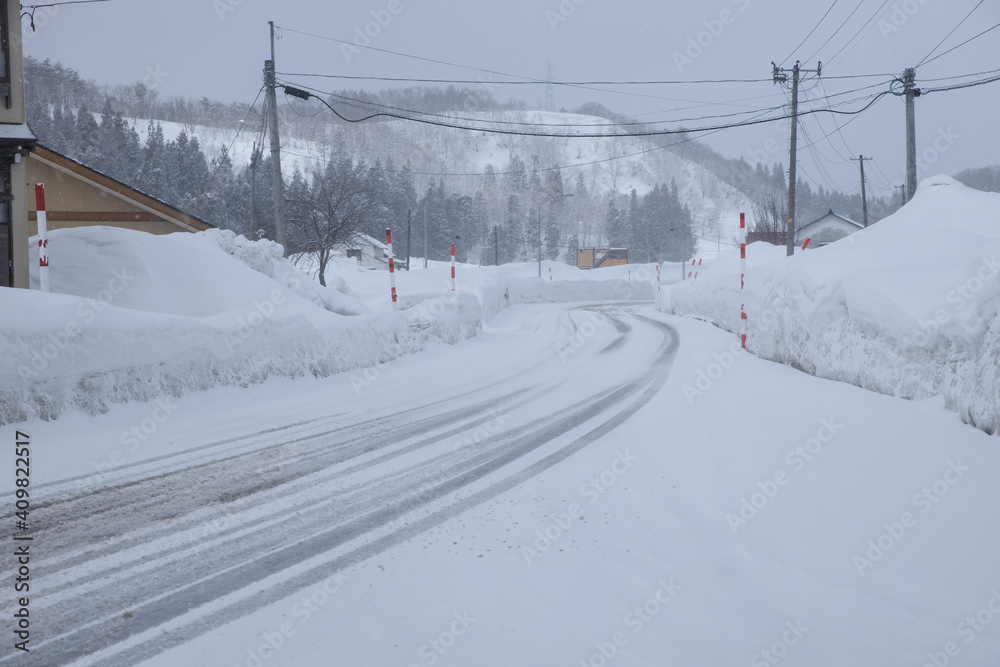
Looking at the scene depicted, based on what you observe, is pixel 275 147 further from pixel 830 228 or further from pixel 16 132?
pixel 830 228

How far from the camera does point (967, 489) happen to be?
411cm

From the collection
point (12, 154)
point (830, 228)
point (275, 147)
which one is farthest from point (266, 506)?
point (830, 228)

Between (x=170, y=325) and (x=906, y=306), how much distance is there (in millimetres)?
8312

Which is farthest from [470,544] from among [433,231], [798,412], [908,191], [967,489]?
[433,231]

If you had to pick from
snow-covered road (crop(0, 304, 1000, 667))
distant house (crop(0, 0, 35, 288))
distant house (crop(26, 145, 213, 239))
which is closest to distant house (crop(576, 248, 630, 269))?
distant house (crop(26, 145, 213, 239))

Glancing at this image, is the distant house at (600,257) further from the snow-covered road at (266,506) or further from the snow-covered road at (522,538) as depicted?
the snow-covered road at (522,538)

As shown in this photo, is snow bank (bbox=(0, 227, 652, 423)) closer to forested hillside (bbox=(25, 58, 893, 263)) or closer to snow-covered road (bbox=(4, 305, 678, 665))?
snow-covered road (bbox=(4, 305, 678, 665))

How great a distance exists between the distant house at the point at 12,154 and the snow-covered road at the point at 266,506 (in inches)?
272

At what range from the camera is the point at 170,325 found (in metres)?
7.55

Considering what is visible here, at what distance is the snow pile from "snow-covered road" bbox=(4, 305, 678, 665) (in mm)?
2731

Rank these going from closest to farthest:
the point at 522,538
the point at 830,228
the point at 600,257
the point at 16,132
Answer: the point at 522,538, the point at 16,132, the point at 830,228, the point at 600,257

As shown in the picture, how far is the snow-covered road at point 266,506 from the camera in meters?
2.99

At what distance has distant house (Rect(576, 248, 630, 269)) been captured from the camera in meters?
105

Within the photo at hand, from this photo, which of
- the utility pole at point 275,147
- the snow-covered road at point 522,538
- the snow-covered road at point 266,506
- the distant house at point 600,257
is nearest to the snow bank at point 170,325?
the snow-covered road at point 522,538
